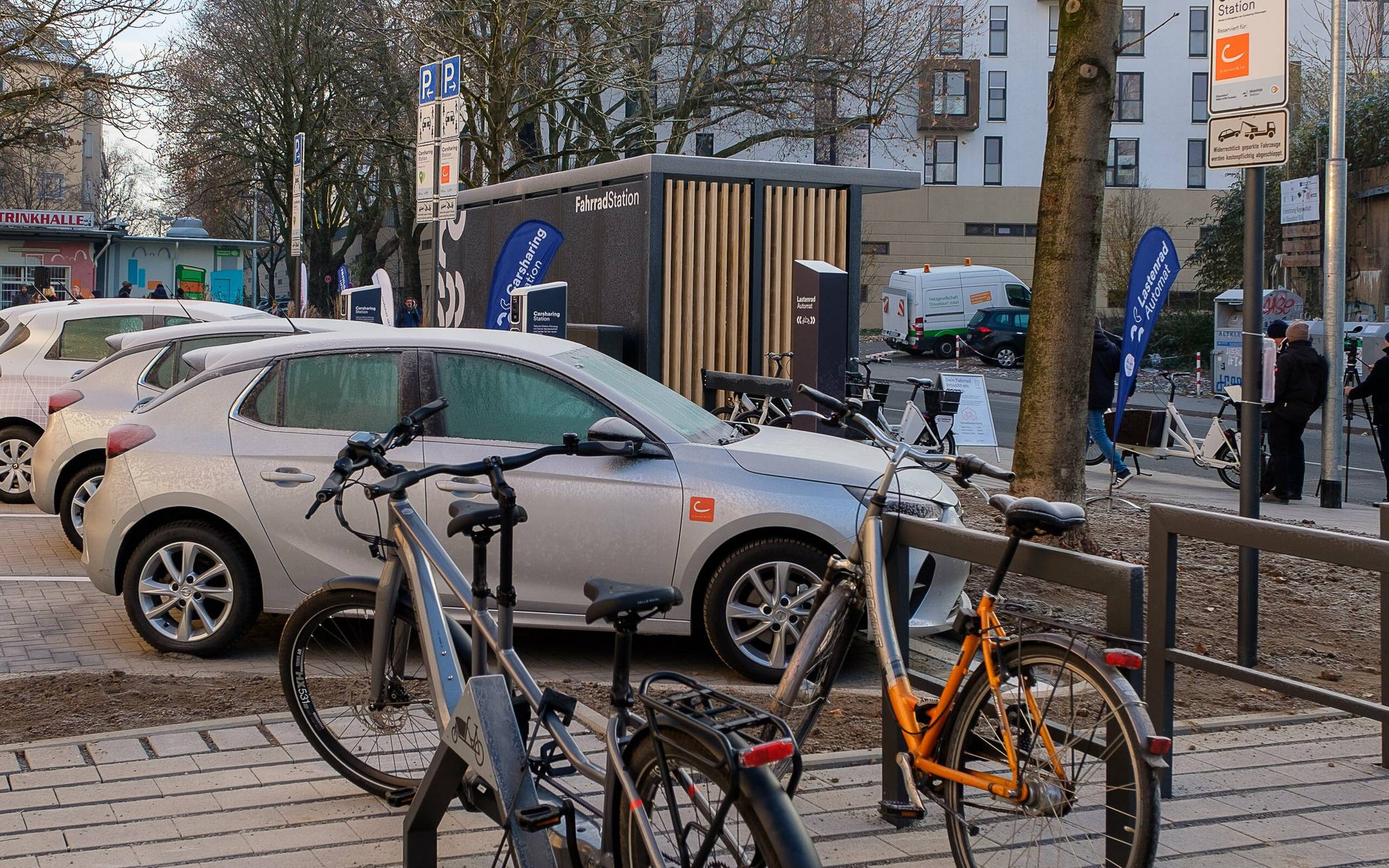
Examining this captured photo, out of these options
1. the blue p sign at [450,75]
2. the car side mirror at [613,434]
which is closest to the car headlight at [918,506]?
the car side mirror at [613,434]

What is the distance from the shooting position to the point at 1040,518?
358 centimetres

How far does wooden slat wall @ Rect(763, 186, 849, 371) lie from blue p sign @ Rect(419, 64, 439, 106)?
10.4 feet

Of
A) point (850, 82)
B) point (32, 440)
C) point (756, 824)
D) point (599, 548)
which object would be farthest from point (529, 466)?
point (850, 82)

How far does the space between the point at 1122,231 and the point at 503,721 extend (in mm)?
50737

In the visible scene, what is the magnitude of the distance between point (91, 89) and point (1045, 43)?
47.7 meters

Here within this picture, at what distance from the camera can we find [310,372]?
7230 mm

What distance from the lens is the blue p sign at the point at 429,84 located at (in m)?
13.2

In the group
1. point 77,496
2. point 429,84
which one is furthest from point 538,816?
point 429,84

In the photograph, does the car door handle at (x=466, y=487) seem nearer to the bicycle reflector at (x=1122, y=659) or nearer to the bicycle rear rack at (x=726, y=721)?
the bicycle rear rack at (x=726, y=721)

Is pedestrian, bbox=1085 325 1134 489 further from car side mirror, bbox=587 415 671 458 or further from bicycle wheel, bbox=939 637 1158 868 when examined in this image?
bicycle wheel, bbox=939 637 1158 868

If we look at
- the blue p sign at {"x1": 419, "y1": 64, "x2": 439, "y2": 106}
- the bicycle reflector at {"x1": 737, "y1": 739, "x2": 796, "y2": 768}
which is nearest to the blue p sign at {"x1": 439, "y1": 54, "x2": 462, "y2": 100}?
the blue p sign at {"x1": 419, "y1": 64, "x2": 439, "y2": 106}

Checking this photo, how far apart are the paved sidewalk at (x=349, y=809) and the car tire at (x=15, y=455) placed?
8012 millimetres

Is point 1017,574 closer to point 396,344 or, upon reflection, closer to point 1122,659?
point 1122,659

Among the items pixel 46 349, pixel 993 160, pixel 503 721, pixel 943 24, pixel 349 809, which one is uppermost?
pixel 943 24
